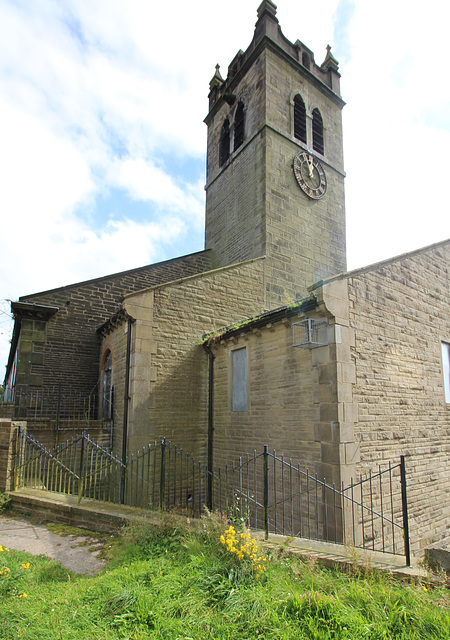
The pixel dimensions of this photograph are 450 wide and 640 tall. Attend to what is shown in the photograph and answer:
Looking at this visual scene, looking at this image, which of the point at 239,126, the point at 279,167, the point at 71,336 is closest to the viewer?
the point at 71,336

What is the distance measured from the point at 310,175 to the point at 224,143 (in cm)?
478

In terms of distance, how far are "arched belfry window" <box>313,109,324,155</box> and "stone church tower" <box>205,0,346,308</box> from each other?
5 cm

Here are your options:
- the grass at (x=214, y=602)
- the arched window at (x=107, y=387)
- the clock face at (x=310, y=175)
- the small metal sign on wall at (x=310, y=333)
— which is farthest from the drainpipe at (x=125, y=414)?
the clock face at (x=310, y=175)

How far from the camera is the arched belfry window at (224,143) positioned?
18672mm

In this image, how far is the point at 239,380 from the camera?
10453 mm

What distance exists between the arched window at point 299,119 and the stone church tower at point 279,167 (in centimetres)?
4

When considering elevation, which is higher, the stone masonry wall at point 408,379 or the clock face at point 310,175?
the clock face at point 310,175

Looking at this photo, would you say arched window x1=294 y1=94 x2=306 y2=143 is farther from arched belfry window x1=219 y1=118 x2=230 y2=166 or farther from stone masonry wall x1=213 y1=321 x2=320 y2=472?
stone masonry wall x1=213 y1=321 x2=320 y2=472

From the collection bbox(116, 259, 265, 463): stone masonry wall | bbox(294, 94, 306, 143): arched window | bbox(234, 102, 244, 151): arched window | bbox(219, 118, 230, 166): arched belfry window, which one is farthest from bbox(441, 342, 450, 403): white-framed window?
bbox(219, 118, 230, 166): arched belfry window

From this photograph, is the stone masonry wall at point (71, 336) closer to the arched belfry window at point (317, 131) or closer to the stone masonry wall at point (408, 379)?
the stone masonry wall at point (408, 379)

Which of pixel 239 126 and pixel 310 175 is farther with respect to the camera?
pixel 239 126

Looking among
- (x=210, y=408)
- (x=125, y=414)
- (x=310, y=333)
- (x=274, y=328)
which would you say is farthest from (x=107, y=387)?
(x=310, y=333)

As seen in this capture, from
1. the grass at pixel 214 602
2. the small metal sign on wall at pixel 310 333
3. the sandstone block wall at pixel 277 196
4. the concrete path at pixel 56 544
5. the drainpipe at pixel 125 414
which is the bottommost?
the concrete path at pixel 56 544

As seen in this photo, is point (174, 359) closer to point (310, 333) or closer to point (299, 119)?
point (310, 333)
